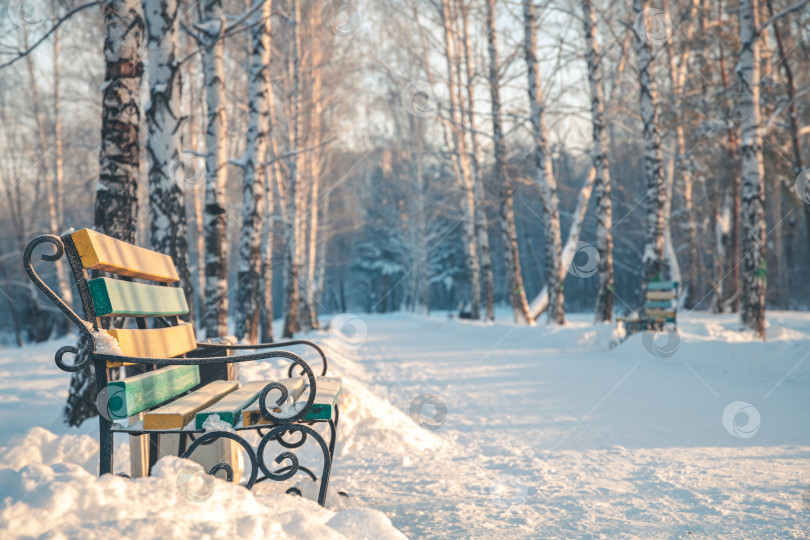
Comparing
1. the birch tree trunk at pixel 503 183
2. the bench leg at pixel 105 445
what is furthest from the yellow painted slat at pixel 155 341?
the birch tree trunk at pixel 503 183

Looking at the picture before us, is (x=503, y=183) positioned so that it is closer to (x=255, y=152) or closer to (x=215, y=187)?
(x=255, y=152)

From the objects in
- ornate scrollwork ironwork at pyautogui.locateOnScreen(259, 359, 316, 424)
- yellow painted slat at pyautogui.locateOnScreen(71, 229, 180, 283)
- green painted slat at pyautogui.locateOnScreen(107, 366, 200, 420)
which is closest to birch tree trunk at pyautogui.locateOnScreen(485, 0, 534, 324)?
yellow painted slat at pyautogui.locateOnScreen(71, 229, 180, 283)

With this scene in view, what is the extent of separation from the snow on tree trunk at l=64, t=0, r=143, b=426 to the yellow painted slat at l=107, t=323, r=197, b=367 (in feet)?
5.70

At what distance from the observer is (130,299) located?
2555 millimetres

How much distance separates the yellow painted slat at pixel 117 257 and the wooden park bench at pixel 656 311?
9467 millimetres

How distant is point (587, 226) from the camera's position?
141ft

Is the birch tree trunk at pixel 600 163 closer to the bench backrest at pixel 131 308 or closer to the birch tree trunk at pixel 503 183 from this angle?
the birch tree trunk at pixel 503 183

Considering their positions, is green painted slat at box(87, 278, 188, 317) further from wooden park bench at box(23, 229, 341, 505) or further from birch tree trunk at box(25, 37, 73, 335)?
birch tree trunk at box(25, 37, 73, 335)

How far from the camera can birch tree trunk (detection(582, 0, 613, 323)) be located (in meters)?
13.6

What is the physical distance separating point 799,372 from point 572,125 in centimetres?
2168

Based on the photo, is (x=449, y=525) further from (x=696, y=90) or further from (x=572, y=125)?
(x=572, y=125)

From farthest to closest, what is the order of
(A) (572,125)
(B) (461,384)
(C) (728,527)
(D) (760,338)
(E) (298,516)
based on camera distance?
1. (A) (572,125)
2. (D) (760,338)
3. (B) (461,384)
4. (C) (728,527)
5. (E) (298,516)

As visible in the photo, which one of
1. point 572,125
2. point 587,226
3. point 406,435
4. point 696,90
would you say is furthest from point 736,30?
point 587,226

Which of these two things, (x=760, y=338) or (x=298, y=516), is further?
(x=760, y=338)
